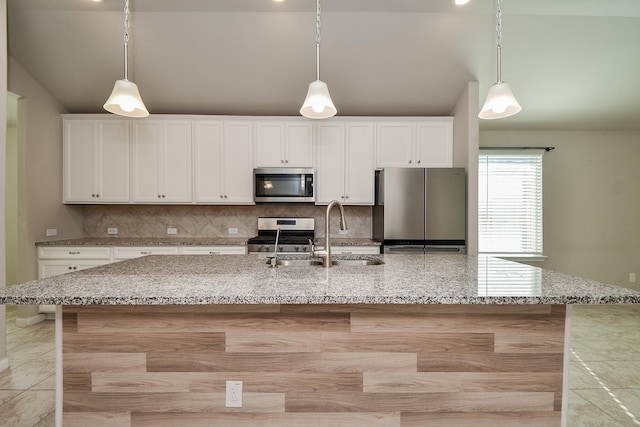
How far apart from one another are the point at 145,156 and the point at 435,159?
3387 millimetres

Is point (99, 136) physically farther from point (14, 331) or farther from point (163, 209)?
point (14, 331)

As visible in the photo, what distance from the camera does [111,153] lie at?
3.98 meters

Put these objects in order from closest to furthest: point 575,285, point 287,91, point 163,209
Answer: point 575,285
point 287,91
point 163,209

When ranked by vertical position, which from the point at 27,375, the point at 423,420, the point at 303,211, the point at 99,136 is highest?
the point at 99,136

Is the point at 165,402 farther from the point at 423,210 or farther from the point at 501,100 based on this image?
the point at 423,210

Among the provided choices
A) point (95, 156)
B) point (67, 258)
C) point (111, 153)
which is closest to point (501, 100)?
point (111, 153)

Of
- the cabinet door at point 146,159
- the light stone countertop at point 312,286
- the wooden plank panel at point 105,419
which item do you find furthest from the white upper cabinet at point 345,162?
the wooden plank panel at point 105,419

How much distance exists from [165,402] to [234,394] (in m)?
0.30

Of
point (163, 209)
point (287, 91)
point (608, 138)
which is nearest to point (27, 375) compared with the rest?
point (163, 209)

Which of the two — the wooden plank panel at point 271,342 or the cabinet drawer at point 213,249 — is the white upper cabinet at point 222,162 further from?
the wooden plank panel at point 271,342

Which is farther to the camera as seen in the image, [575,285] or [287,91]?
[287,91]

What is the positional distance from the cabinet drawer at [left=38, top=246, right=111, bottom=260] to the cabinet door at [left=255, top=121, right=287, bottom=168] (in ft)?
6.31

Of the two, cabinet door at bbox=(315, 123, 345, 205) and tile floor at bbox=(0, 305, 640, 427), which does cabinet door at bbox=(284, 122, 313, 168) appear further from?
tile floor at bbox=(0, 305, 640, 427)

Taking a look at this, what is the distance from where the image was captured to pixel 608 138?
4.72 meters
